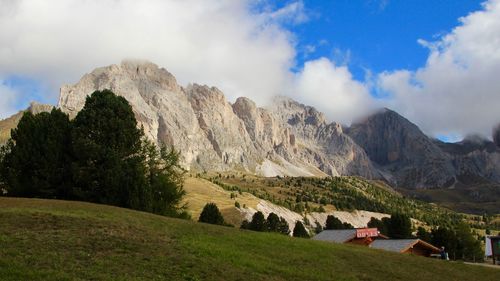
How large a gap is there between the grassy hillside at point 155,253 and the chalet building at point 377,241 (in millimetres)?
22918

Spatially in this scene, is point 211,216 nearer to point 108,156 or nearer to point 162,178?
point 162,178

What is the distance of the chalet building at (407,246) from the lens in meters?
67.6

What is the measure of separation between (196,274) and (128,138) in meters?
40.8

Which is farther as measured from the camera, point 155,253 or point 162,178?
point 162,178

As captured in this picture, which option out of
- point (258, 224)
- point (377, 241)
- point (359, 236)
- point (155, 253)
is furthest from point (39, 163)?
point (258, 224)

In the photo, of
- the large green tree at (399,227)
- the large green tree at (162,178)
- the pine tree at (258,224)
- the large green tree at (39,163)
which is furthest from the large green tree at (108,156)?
the large green tree at (399,227)

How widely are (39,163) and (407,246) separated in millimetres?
47913

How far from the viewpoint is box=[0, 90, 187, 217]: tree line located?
57.9 m

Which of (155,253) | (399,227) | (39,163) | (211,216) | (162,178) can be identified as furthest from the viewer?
(399,227)

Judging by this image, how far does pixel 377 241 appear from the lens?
247 ft

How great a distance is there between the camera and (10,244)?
25.8 metres

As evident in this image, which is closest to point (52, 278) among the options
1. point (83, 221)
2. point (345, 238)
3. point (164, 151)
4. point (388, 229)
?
point (83, 221)

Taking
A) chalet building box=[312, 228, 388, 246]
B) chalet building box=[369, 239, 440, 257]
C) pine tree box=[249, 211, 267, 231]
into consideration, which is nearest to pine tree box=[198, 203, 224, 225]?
pine tree box=[249, 211, 267, 231]

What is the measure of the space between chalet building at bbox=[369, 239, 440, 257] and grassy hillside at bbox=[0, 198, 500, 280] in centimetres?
2096
